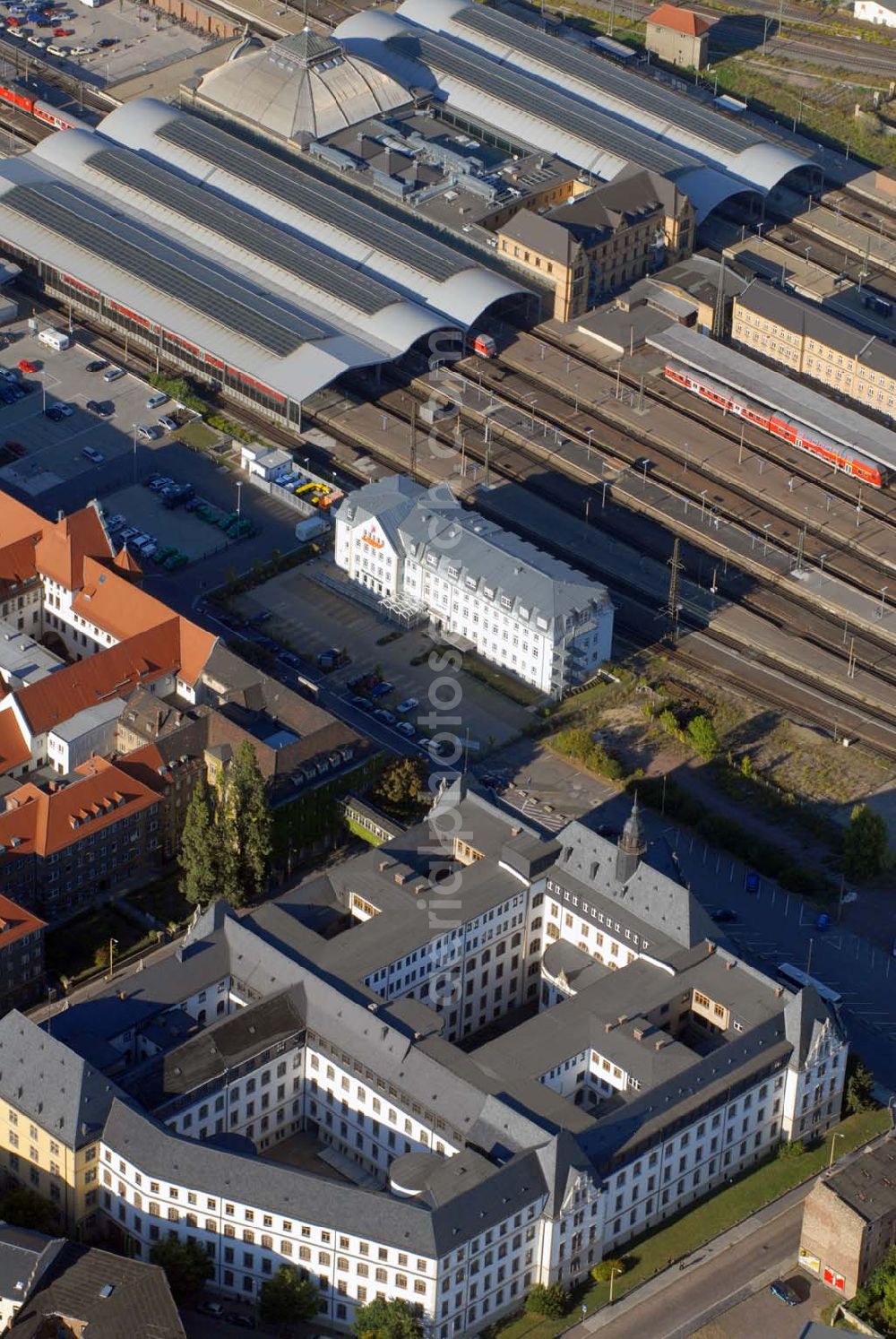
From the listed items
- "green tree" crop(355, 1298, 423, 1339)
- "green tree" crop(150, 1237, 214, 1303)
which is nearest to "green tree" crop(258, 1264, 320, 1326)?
"green tree" crop(355, 1298, 423, 1339)

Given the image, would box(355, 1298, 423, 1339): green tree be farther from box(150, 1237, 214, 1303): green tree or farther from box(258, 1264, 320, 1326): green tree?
box(150, 1237, 214, 1303): green tree

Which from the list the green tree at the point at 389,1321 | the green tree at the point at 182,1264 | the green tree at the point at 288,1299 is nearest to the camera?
the green tree at the point at 389,1321

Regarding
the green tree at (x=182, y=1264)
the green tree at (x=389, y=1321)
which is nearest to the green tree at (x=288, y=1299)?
the green tree at (x=389, y=1321)

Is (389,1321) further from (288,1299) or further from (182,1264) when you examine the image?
(182,1264)

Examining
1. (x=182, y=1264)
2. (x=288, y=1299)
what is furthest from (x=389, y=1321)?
(x=182, y=1264)

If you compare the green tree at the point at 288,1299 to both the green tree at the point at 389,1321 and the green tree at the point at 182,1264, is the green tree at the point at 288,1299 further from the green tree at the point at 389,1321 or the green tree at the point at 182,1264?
the green tree at the point at 182,1264

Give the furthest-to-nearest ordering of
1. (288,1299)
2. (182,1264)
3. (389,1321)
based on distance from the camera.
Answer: (182,1264) < (288,1299) < (389,1321)

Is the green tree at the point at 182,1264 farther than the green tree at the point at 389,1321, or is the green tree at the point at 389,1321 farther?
the green tree at the point at 182,1264

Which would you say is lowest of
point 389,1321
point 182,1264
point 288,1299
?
point 288,1299
